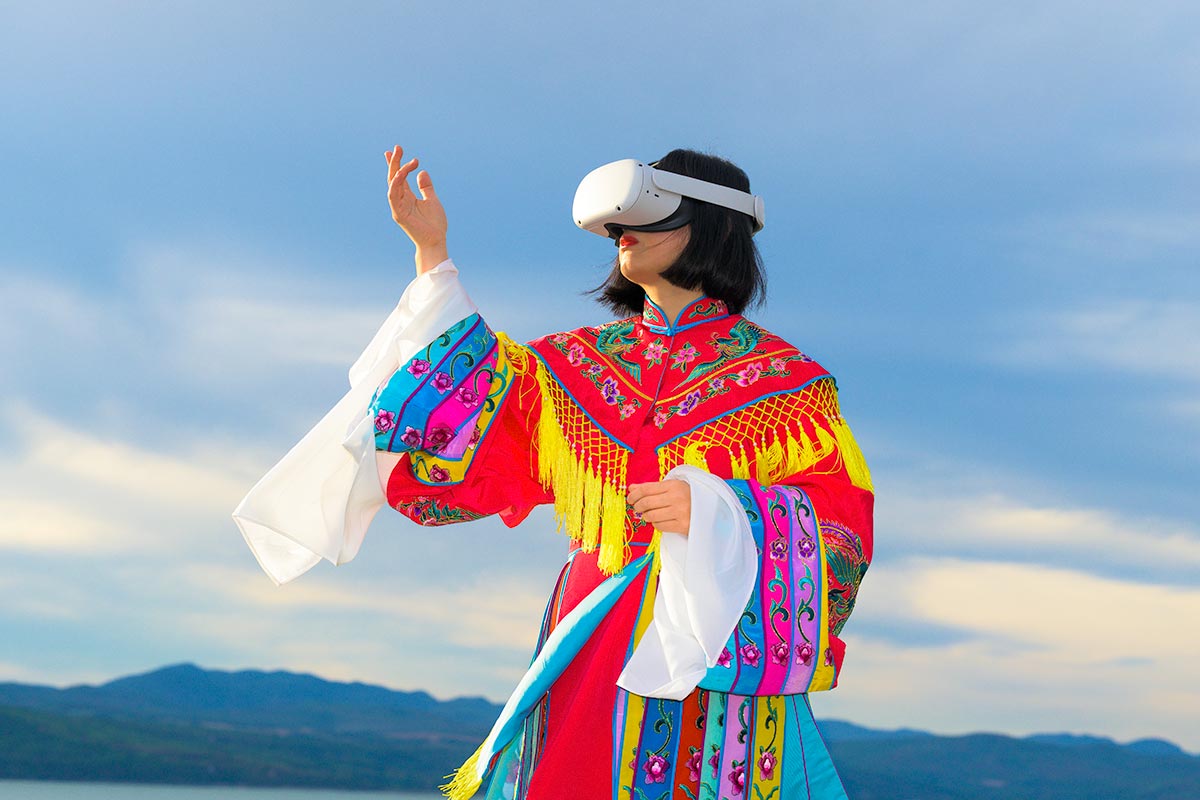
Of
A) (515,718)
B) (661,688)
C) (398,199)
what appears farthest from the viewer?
(398,199)

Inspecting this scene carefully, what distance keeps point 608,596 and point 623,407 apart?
18.8 inches

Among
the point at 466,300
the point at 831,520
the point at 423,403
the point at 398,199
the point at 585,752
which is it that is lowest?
the point at 585,752

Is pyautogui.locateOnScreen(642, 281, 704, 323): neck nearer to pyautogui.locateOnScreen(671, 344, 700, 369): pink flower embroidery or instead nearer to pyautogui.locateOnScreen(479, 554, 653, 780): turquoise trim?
pyautogui.locateOnScreen(671, 344, 700, 369): pink flower embroidery

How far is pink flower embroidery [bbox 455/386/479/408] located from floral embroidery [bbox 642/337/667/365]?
0.45 m

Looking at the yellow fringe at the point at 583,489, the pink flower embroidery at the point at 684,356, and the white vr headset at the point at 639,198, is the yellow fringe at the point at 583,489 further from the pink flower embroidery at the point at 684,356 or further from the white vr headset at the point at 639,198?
the white vr headset at the point at 639,198

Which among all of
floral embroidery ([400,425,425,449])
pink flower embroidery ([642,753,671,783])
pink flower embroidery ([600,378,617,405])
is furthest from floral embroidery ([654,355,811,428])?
pink flower embroidery ([642,753,671,783])

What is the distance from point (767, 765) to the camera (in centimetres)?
282

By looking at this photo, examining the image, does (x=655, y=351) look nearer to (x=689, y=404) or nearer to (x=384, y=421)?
(x=689, y=404)

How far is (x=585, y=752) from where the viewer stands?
9.12 feet

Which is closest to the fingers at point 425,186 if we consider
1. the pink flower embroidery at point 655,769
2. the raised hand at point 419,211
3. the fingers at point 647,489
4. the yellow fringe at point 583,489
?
the raised hand at point 419,211

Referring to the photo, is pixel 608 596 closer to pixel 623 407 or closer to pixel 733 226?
pixel 623 407

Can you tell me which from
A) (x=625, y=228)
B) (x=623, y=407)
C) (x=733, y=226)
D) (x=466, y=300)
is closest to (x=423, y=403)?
(x=466, y=300)

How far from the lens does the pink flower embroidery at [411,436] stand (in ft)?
9.61

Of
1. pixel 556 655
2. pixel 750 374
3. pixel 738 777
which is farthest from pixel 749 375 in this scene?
pixel 738 777
